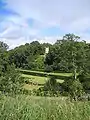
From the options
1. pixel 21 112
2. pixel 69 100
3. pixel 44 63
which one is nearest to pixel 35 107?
pixel 21 112

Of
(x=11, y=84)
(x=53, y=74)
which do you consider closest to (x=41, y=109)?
(x=11, y=84)

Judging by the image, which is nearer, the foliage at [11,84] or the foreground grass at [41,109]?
the foreground grass at [41,109]

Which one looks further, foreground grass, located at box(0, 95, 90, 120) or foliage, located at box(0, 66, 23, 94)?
foliage, located at box(0, 66, 23, 94)

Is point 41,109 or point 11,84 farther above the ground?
point 11,84

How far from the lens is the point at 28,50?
4072 inches

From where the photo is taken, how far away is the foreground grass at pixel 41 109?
4.41 m

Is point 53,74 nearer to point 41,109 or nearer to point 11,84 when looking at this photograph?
point 11,84

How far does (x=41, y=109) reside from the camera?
465 cm

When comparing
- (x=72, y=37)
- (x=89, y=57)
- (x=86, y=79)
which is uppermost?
(x=72, y=37)

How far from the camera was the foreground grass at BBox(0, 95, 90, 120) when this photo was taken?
441cm

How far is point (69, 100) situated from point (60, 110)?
0.47m

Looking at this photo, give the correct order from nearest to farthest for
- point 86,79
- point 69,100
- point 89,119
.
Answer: point 89,119 → point 69,100 → point 86,79

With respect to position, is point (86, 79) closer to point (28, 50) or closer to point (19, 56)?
point (19, 56)

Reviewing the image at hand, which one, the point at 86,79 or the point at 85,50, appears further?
the point at 85,50
